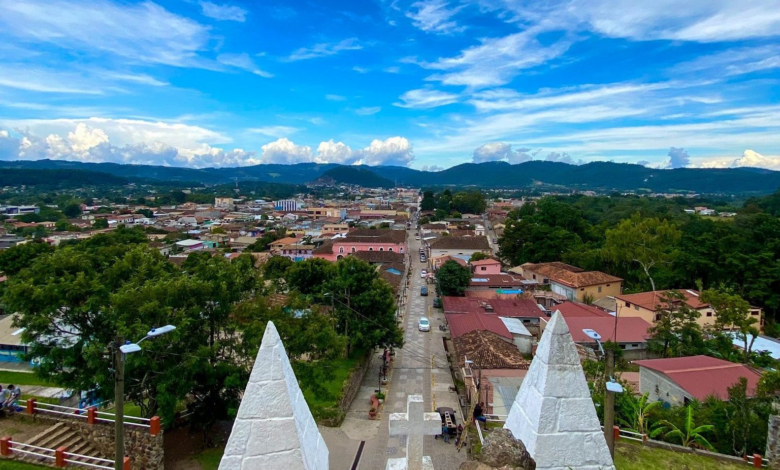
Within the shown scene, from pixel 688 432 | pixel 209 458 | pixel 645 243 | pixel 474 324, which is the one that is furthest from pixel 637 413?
pixel 645 243

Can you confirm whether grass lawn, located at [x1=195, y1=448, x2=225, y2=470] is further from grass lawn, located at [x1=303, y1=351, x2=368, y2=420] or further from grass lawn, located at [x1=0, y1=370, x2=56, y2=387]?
grass lawn, located at [x1=0, y1=370, x2=56, y2=387]

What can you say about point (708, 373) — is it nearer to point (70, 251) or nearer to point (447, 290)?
point (447, 290)

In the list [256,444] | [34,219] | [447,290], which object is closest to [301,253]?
[447,290]

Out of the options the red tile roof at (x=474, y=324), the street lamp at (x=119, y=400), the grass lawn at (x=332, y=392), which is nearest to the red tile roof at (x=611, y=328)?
the red tile roof at (x=474, y=324)

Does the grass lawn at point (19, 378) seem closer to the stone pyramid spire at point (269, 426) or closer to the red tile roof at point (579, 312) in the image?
the stone pyramid spire at point (269, 426)

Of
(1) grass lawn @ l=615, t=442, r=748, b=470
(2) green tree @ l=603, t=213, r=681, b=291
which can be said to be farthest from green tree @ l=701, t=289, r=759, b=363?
(2) green tree @ l=603, t=213, r=681, b=291
